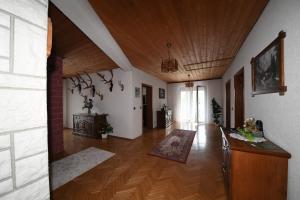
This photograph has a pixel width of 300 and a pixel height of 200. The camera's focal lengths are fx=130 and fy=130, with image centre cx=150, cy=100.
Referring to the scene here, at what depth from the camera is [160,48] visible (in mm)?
2994

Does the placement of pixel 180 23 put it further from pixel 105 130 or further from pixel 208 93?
pixel 208 93

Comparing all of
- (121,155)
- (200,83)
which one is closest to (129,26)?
(121,155)

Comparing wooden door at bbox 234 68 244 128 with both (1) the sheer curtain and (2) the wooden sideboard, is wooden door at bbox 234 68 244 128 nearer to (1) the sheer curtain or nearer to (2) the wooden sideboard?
(2) the wooden sideboard

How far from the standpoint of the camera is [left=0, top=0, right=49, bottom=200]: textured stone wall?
494 mm

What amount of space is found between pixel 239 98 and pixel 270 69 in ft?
6.24

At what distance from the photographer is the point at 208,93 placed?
7.16 metres

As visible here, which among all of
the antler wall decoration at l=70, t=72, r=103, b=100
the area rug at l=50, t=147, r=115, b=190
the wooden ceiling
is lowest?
the area rug at l=50, t=147, r=115, b=190

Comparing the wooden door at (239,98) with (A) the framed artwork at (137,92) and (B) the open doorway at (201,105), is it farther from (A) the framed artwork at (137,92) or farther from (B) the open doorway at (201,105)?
(B) the open doorway at (201,105)

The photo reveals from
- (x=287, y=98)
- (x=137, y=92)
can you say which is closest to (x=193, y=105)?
(x=137, y=92)

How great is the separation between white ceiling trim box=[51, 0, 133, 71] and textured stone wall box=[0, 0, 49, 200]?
4.71 feet

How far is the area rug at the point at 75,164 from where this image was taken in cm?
229

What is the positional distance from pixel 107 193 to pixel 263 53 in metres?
2.95

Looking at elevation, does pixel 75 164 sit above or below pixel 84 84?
below

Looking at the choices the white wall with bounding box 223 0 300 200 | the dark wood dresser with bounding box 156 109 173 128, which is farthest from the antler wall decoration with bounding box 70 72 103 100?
the white wall with bounding box 223 0 300 200
